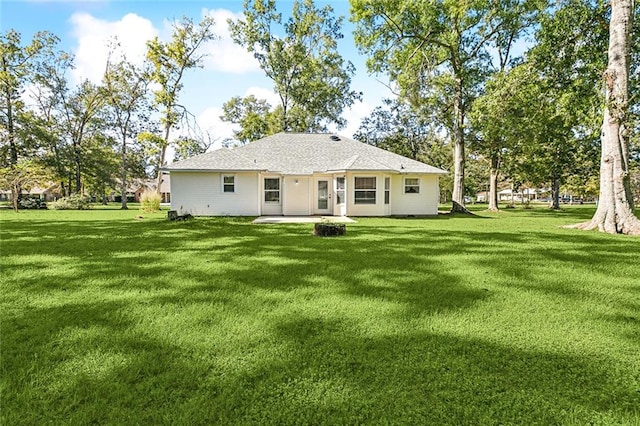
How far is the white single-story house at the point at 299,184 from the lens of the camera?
671 inches

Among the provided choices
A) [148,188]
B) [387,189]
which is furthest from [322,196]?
[148,188]

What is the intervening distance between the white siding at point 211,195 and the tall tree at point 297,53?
13180 millimetres

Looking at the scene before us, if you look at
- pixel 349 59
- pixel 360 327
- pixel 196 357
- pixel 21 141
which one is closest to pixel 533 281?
pixel 360 327

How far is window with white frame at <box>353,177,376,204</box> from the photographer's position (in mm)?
17078

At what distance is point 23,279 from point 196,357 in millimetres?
3801

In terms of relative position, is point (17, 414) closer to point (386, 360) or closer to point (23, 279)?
point (386, 360)

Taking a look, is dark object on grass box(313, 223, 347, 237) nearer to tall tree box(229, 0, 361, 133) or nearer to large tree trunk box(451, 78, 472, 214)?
large tree trunk box(451, 78, 472, 214)

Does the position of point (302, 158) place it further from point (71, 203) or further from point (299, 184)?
point (71, 203)

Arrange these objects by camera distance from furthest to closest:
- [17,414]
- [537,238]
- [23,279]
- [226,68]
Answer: [226,68] < [537,238] < [23,279] < [17,414]

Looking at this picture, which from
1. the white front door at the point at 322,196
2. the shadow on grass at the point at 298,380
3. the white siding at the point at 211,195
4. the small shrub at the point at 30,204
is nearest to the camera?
the shadow on grass at the point at 298,380

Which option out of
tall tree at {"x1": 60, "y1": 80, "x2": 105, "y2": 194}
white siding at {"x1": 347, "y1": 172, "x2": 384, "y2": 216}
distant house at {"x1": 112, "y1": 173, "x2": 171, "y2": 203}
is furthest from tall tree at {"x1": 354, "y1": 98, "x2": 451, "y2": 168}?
distant house at {"x1": 112, "y1": 173, "x2": 171, "y2": 203}

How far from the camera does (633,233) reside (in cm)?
999

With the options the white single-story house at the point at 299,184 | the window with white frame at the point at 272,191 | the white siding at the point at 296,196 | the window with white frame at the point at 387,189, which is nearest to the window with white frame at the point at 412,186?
the white single-story house at the point at 299,184

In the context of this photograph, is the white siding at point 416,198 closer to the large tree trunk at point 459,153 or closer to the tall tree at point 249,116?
the large tree trunk at point 459,153
